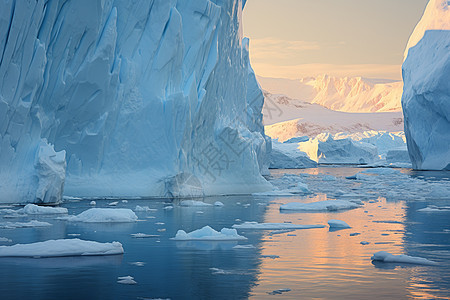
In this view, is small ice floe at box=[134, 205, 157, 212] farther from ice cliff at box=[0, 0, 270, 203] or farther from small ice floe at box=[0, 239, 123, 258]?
small ice floe at box=[0, 239, 123, 258]

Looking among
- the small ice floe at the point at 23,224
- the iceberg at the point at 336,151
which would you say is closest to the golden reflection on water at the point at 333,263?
the small ice floe at the point at 23,224

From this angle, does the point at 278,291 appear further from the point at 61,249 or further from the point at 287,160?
the point at 287,160

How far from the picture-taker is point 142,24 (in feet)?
52.8

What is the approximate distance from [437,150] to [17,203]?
30025 millimetres

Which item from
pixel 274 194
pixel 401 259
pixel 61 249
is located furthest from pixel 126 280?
pixel 274 194

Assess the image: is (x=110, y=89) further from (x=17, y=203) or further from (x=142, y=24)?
(x=17, y=203)

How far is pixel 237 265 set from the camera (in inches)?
269

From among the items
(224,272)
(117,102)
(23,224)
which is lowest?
(224,272)

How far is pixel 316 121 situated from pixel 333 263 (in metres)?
71.3

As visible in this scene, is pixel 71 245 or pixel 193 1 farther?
pixel 193 1

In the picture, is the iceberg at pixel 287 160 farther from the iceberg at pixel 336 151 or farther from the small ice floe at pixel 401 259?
the small ice floe at pixel 401 259

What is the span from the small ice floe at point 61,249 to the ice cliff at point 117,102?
19.2 feet

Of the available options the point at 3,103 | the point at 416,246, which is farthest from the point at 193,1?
the point at 416,246

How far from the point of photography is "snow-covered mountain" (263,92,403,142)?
238ft
